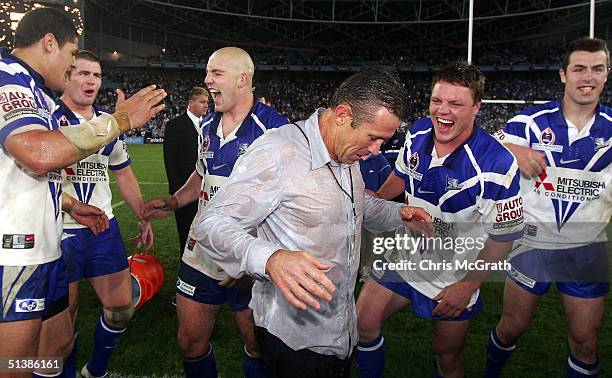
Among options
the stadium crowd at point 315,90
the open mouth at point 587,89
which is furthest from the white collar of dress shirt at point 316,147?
the stadium crowd at point 315,90

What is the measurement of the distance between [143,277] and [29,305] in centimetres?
222

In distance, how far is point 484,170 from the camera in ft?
9.96

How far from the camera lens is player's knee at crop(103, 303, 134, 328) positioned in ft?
12.2

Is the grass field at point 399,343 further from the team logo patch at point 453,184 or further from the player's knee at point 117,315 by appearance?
the team logo patch at point 453,184

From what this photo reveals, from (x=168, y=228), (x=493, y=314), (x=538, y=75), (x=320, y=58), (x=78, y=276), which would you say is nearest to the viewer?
(x=78, y=276)

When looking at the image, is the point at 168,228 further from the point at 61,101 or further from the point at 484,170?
the point at 484,170

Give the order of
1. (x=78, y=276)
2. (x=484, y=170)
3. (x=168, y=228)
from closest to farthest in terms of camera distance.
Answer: (x=484, y=170), (x=78, y=276), (x=168, y=228)

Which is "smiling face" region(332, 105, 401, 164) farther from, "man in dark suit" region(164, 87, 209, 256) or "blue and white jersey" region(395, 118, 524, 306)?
"man in dark suit" region(164, 87, 209, 256)

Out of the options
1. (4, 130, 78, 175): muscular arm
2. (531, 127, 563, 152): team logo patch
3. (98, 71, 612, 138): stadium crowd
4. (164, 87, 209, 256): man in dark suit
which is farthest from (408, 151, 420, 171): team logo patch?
(98, 71, 612, 138): stadium crowd

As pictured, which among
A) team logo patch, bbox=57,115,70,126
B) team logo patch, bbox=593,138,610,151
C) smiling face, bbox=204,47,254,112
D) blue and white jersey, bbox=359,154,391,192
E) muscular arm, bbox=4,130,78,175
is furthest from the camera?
blue and white jersey, bbox=359,154,391,192

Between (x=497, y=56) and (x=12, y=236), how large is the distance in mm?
42938

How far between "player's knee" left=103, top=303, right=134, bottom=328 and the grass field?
470 millimetres

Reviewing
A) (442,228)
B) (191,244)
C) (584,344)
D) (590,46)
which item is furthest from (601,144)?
(191,244)

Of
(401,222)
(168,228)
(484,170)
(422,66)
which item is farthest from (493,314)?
(422,66)
